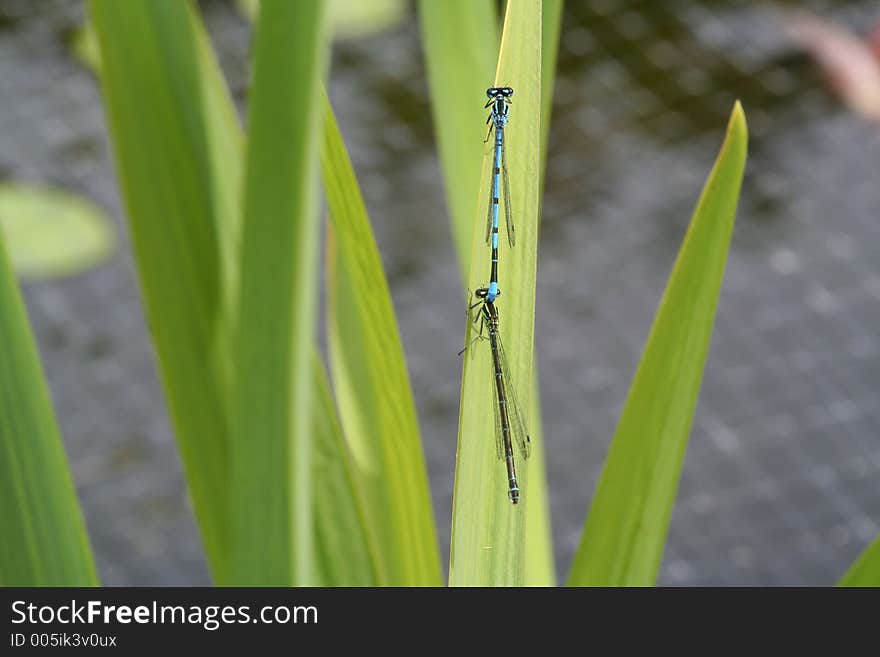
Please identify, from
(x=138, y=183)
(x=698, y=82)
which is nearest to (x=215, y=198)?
(x=138, y=183)

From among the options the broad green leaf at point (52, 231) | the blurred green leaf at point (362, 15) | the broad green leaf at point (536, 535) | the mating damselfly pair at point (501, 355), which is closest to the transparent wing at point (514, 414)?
the mating damselfly pair at point (501, 355)

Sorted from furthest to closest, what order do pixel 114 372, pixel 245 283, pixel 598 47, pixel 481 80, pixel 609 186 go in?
pixel 598 47
pixel 609 186
pixel 114 372
pixel 481 80
pixel 245 283

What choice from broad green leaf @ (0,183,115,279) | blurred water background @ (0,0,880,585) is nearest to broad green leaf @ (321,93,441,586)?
blurred water background @ (0,0,880,585)

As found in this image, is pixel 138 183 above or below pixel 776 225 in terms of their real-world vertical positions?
below

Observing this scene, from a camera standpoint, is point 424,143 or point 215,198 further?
point 424,143

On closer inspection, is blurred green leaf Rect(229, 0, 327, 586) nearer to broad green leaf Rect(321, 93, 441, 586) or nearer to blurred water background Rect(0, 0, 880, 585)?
broad green leaf Rect(321, 93, 441, 586)

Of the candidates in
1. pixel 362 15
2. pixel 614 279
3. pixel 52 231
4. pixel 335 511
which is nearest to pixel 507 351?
pixel 335 511

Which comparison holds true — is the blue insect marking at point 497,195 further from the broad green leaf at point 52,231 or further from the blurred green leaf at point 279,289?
the broad green leaf at point 52,231

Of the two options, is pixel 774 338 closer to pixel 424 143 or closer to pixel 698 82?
pixel 698 82
